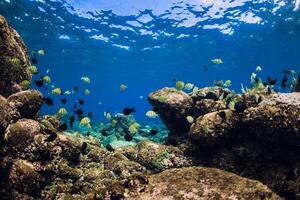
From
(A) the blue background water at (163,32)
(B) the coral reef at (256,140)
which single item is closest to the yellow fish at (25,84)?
(B) the coral reef at (256,140)

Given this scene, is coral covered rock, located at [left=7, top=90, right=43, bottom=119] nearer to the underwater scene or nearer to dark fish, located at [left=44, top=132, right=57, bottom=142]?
the underwater scene

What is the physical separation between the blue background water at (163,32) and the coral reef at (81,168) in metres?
15.1

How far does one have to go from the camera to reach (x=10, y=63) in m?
10.7

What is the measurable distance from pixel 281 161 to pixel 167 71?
5257 centimetres

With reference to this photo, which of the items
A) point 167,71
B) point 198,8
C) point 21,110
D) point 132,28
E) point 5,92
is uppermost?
point 167,71

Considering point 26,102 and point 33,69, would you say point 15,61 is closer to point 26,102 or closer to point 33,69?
point 33,69

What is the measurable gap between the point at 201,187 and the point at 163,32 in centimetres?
3185

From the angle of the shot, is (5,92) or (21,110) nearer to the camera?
(21,110)

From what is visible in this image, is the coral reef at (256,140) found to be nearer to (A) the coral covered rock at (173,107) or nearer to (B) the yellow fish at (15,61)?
(A) the coral covered rock at (173,107)

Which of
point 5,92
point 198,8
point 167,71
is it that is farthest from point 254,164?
point 167,71

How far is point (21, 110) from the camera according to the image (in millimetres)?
9398

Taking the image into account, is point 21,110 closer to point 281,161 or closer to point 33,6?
point 281,161

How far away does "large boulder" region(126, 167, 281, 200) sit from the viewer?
595 cm

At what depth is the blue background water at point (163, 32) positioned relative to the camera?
1166 inches
